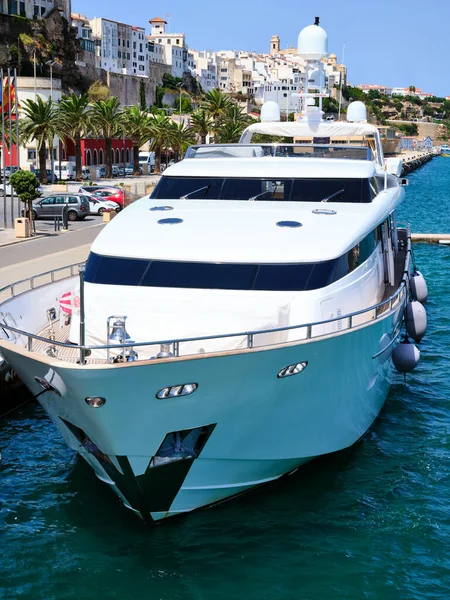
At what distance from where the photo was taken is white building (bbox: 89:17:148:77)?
139m

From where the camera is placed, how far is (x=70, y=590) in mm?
9727

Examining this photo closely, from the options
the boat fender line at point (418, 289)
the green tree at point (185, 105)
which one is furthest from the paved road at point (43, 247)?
the green tree at point (185, 105)

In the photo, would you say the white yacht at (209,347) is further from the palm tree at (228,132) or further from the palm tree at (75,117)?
the palm tree at (228,132)

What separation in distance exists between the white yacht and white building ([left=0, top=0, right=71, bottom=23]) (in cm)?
9191

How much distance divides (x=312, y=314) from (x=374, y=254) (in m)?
3.31

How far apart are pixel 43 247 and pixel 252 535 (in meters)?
18.9

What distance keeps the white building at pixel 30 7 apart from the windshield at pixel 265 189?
8938cm

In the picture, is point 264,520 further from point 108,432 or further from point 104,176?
point 104,176

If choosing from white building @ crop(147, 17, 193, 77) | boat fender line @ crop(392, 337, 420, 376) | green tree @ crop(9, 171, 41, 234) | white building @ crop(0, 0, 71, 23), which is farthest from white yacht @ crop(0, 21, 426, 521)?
white building @ crop(147, 17, 193, 77)

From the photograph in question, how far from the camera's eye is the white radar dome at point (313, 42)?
19391 mm

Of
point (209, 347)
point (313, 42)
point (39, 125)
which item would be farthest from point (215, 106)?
point (209, 347)

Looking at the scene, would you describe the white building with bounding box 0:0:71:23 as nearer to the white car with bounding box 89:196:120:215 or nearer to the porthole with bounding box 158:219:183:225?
the white car with bounding box 89:196:120:215

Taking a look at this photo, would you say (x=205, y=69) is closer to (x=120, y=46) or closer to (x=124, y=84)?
(x=120, y=46)

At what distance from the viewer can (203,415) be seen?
32.7 feet
